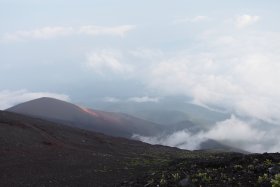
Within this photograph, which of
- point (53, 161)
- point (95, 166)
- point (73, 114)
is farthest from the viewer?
point (73, 114)

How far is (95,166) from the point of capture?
44562mm

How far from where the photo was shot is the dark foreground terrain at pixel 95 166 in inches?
785

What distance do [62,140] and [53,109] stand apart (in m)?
95.8

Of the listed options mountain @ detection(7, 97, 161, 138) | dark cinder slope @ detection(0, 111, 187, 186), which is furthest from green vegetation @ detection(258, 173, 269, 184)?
mountain @ detection(7, 97, 161, 138)

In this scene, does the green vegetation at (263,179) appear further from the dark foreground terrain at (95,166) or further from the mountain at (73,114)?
the mountain at (73,114)

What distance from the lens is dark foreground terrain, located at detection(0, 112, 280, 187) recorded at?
65.4ft

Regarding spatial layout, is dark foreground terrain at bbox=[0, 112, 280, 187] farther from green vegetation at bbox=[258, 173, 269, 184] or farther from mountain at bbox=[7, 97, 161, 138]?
mountain at bbox=[7, 97, 161, 138]

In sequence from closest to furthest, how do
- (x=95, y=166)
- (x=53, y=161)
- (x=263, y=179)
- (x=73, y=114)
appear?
(x=263, y=179) → (x=95, y=166) → (x=53, y=161) → (x=73, y=114)

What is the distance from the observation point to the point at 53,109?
530ft

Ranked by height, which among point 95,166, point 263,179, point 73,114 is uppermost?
point 73,114

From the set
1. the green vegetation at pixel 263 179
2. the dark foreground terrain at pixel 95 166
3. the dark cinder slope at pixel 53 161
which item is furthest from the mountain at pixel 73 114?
the green vegetation at pixel 263 179

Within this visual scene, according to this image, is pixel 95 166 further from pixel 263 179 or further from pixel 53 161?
pixel 263 179

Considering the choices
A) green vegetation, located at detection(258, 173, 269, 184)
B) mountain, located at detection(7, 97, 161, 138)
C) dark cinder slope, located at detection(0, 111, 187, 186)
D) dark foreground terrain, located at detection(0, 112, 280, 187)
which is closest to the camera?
green vegetation, located at detection(258, 173, 269, 184)

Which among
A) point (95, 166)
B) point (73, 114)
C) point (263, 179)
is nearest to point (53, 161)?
point (95, 166)
